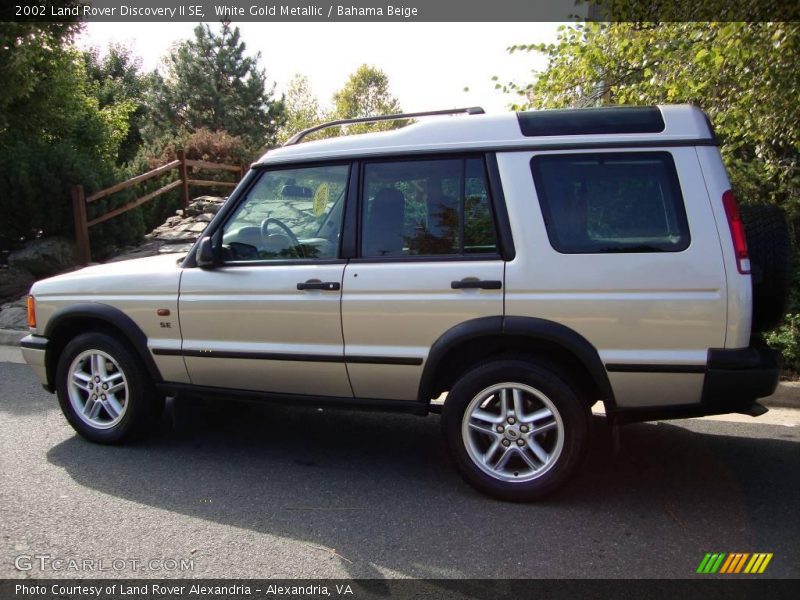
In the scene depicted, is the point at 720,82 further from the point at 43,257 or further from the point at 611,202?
the point at 43,257

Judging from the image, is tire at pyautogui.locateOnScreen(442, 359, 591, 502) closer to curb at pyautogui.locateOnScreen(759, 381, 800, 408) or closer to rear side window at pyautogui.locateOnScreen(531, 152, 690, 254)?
rear side window at pyautogui.locateOnScreen(531, 152, 690, 254)

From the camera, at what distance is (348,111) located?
53.5m

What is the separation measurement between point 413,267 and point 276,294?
2.75 feet

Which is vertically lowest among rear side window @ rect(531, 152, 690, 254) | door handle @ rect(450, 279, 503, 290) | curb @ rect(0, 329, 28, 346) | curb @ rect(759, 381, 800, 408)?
curb @ rect(0, 329, 28, 346)

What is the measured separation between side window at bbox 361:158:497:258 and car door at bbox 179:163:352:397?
0.20 m

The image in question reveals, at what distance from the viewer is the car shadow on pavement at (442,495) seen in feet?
10.5

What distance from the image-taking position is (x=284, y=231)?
4.23m

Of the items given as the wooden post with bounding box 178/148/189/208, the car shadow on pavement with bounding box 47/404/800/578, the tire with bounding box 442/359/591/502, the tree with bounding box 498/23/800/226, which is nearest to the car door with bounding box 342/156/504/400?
the tire with bounding box 442/359/591/502

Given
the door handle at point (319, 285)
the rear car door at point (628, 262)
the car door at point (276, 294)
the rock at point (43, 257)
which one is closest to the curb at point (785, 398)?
the rear car door at point (628, 262)

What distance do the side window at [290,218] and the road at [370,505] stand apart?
135 cm

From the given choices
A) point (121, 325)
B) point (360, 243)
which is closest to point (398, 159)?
point (360, 243)

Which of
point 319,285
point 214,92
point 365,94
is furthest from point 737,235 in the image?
point 365,94

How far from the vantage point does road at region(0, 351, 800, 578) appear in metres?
3.15

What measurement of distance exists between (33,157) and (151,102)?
101 ft
